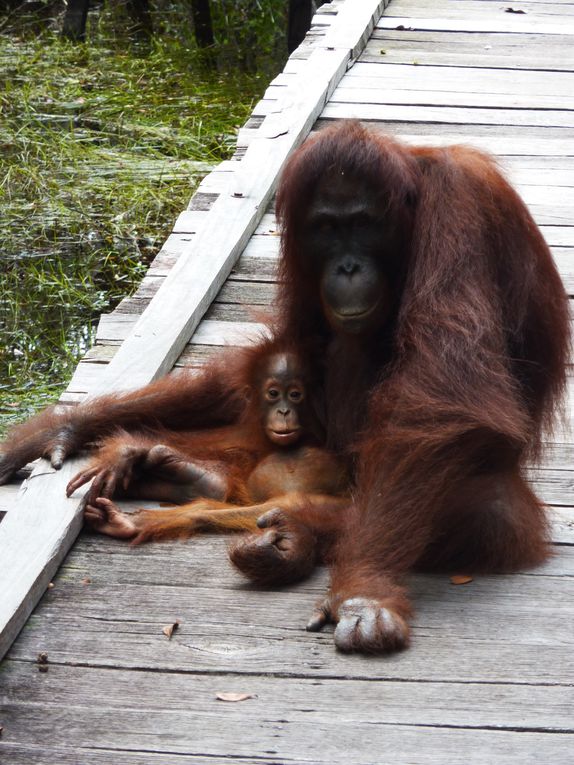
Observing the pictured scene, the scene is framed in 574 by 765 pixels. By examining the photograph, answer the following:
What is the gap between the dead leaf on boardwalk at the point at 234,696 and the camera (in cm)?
255

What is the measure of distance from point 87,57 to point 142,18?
1.30m

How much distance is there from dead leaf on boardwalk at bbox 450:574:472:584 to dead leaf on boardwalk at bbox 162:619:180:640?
64 cm

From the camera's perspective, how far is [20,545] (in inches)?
123

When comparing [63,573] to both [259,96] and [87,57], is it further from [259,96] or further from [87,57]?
[87,57]

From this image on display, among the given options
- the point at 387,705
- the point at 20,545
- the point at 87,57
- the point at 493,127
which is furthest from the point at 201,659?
the point at 87,57

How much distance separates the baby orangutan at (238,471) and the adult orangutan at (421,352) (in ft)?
0.36

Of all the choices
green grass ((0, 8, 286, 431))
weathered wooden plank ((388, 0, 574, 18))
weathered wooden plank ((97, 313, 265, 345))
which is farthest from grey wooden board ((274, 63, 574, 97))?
weathered wooden plank ((97, 313, 265, 345))

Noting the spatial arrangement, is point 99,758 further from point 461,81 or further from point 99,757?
point 461,81

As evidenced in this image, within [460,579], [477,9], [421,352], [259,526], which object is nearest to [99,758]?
[259,526]

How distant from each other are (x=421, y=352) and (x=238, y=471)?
2.63 ft

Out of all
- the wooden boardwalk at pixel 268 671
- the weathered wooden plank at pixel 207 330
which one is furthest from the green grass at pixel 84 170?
the wooden boardwalk at pixel 268 671

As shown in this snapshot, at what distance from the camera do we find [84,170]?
8.23 metres

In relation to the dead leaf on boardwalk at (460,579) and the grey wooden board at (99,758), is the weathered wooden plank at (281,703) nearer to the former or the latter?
the grey wooden board at (99,758)

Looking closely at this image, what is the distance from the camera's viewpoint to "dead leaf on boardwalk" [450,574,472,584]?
9.83ft
